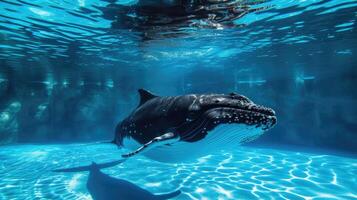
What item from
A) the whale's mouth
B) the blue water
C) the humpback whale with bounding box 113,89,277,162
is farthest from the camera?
the blue water

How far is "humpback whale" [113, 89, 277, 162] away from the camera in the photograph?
5.70 meters

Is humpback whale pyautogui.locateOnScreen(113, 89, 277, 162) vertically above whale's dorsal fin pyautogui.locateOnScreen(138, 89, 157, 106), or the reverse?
whale's dorsal fin pyautogui.locateOnScreen(138, 89, 157, 106)

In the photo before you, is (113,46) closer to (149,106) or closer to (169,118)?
(149,106)

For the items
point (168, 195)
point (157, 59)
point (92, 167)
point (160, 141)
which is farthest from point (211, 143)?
point (157, 59)

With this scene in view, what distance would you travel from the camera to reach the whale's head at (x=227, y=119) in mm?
5613

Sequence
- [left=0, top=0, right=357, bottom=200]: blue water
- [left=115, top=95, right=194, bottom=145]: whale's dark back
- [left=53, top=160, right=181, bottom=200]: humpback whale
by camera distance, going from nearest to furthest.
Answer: [left=115, top=95, right=194, bottom=145]: whale's dark back
[left=53, top=160, right=181, bottom=200]: humpback whale
[left=0, top=0, right=357, bottom=200]: blue water

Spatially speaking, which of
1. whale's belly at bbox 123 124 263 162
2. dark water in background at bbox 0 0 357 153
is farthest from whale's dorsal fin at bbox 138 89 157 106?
dark water in background at bbox 0 0 357 153

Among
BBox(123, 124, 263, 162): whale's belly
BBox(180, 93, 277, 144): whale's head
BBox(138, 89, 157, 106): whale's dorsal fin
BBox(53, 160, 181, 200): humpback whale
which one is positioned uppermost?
BBox(138, 89, 157, 106): whale's dorsal fin

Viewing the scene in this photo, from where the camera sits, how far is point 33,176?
41.2 ft

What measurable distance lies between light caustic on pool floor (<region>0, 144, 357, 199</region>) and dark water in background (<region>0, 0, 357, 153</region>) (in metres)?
7.82

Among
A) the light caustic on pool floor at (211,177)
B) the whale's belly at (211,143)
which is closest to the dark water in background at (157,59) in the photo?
the whale's belly at (211,143)

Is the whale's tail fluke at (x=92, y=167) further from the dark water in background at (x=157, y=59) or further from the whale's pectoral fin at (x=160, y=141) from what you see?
the whale's pectoral fin at (x=160, y=141)

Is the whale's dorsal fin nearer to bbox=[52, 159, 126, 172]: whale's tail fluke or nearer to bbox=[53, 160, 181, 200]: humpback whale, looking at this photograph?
bbox=[53, 160, 181, 200]: humpback whale

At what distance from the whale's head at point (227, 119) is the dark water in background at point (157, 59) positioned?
7.61 m
